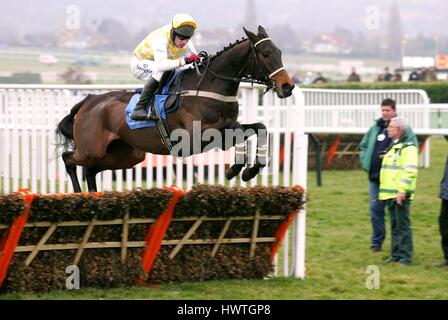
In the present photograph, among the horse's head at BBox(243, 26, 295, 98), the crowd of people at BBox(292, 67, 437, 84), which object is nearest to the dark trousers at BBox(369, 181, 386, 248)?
the horse's head at BBox(243, 26, 295, 98)

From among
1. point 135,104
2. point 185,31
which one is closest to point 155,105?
point 135,104

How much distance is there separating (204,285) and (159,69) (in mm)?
1929

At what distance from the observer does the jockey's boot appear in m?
7.45

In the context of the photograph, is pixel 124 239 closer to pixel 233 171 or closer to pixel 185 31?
pixel 233 171

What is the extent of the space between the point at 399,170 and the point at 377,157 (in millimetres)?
636

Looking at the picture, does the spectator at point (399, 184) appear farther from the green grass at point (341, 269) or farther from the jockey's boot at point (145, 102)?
the jockey's boot at point (145, 102)

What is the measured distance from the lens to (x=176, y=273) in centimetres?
664

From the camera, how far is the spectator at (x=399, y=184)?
7898mm

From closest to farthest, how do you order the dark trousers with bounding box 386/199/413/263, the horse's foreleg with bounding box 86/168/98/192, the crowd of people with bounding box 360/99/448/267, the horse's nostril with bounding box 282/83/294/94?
the horse's nostril with bounding box 282/83/294/94 → the crowd of people with bounding box 360/99/448/267 → the dark trousers with bounding box 386/199/413/263 → the horse's foreleg with bounding box 86/168/98/192

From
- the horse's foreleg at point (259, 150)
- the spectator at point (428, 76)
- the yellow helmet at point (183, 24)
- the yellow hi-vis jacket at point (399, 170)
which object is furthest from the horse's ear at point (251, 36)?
the spectator at point (428, 76)

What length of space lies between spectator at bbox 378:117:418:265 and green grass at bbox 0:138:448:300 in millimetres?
206

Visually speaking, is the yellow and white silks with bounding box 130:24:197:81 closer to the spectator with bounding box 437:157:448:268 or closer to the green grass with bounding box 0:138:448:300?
the green grass with bounding box 0:138:448:300

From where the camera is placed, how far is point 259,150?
6.95 m

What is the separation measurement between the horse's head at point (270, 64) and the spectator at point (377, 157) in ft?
6.35
